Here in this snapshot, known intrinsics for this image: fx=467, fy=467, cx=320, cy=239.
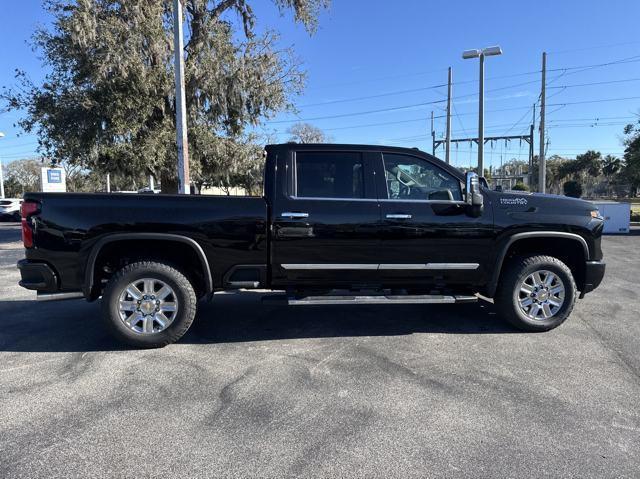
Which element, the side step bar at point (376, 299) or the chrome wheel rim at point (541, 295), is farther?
the chrome wheel rim at point (541, 295)

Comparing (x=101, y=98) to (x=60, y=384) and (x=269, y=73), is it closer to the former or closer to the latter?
(x=269, y=73)

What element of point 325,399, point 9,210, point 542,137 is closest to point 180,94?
point 325,399

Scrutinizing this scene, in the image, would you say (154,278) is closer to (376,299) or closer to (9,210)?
(376,299)

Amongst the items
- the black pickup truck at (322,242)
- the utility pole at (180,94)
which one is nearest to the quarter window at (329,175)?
the black pickup truck at (322,242)

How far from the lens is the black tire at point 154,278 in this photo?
181 inches

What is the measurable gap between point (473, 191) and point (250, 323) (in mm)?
2987

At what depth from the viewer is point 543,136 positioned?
25.5 meters

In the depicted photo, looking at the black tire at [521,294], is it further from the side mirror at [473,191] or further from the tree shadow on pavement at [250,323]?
the side mirror at [473,191]

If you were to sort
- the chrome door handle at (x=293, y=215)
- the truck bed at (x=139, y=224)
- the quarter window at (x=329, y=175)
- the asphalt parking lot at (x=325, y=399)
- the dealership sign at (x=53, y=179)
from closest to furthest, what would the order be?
1. the asphalt parking lot at (x=325, y=399)
2. the truck bed at (x=139, y=224)
3. the chrome door handle at (x=293, y=215)
4. the quarter window at (x=329, y=175)
5. the dealership sign at (x=53, y=179)

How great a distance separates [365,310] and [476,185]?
2.29 meters

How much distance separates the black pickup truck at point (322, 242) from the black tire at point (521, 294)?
0.01 m

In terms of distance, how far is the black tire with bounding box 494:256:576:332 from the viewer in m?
5.18

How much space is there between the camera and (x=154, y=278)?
15.3ft

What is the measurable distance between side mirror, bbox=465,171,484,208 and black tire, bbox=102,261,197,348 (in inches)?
120
